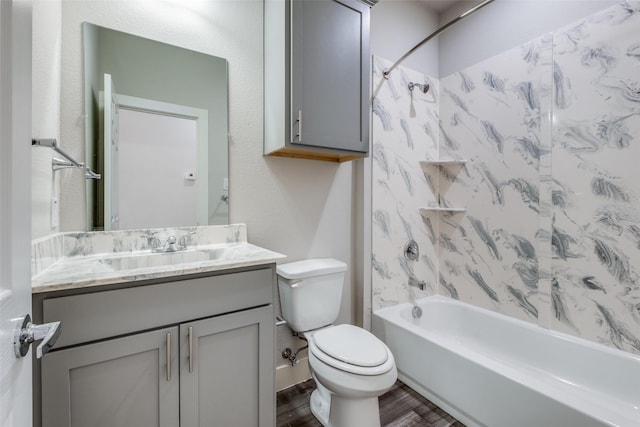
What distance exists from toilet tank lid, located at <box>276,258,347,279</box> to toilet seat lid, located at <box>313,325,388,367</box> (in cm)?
30

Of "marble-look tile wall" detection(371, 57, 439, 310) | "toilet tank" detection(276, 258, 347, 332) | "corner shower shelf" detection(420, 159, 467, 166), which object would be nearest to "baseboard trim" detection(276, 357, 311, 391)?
"toilet tank" detection(276, 258, 347, 332)

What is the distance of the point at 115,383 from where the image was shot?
0.95 m

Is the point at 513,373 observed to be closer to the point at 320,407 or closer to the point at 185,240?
the point at 320,407

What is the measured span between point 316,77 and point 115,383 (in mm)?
1532

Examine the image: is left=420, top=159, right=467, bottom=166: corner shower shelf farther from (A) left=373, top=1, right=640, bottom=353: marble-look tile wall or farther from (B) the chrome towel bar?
(B) the chrome towel bar

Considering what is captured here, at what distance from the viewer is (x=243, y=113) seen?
5.50ft

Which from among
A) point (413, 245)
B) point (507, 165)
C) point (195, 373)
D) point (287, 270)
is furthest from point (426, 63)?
point (195, 373)

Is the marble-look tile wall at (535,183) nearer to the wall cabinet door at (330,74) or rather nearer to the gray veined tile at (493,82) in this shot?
the gray veined tile at (493,82)

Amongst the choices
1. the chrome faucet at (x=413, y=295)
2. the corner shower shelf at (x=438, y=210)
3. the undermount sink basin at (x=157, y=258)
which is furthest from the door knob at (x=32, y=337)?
the corner shower shelf at (x=438, y=210)

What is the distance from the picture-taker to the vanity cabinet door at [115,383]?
87cm

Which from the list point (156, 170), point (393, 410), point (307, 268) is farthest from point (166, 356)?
point (393, 410)

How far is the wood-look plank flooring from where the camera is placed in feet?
5.10

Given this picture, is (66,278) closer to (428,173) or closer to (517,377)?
(517,377)

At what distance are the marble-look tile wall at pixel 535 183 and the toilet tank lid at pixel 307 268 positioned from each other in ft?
1.56
